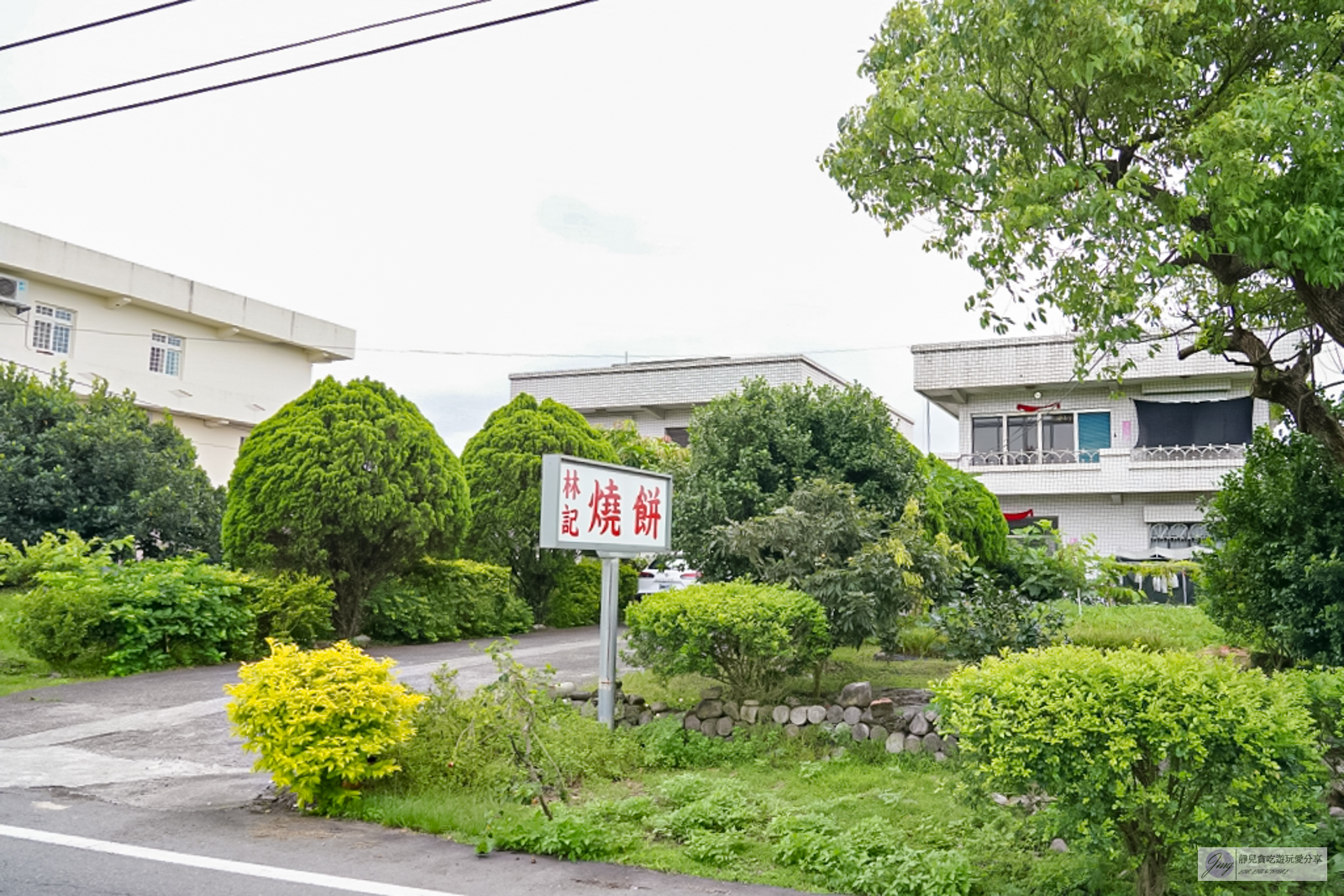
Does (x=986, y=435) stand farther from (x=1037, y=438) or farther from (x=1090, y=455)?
(x=1090, y=455)

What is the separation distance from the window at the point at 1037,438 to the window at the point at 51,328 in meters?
25.6

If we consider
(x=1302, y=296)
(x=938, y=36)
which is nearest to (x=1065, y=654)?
(x=1302, y=296)

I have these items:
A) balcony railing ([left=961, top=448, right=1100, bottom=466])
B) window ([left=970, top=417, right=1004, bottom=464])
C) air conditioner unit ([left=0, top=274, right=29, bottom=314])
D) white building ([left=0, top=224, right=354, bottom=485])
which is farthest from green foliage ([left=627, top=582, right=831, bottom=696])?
window ([left=970, top=417, right=1004, bottom=464])

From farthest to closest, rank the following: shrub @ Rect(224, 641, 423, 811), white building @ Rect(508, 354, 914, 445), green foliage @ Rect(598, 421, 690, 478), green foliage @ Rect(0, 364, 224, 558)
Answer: white building @ Rect(508, 354, 914, 445), green foliage @ Rect(598, 421, 690, 478), green foliage @ Rect(0, 364, 224, 558), shrub @ Rect(224, 641, 423, 811)

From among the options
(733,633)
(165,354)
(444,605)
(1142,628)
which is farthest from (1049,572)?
(165,354)

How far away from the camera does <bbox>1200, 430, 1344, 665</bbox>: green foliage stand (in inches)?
322

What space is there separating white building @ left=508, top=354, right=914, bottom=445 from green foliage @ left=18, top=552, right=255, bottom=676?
22.0 metres

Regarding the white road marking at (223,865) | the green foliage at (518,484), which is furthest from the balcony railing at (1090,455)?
the white road marking at (223,865)

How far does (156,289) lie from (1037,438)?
2606cm

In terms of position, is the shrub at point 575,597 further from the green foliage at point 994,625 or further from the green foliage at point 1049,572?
the green foliage at point 994,625

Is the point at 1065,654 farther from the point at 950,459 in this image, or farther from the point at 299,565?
the point at 950,459

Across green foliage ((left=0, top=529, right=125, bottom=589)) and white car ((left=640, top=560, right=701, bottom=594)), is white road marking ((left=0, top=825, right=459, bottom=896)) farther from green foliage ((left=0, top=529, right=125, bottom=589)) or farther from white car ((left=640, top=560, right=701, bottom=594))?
white car ((left=640, top=560, right=701, bottom=594))

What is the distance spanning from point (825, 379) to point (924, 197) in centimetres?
2697

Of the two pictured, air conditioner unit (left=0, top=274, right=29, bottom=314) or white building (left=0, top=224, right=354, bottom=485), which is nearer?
air conditioner unit (left=0, top=274, right=29, bottom=314)
